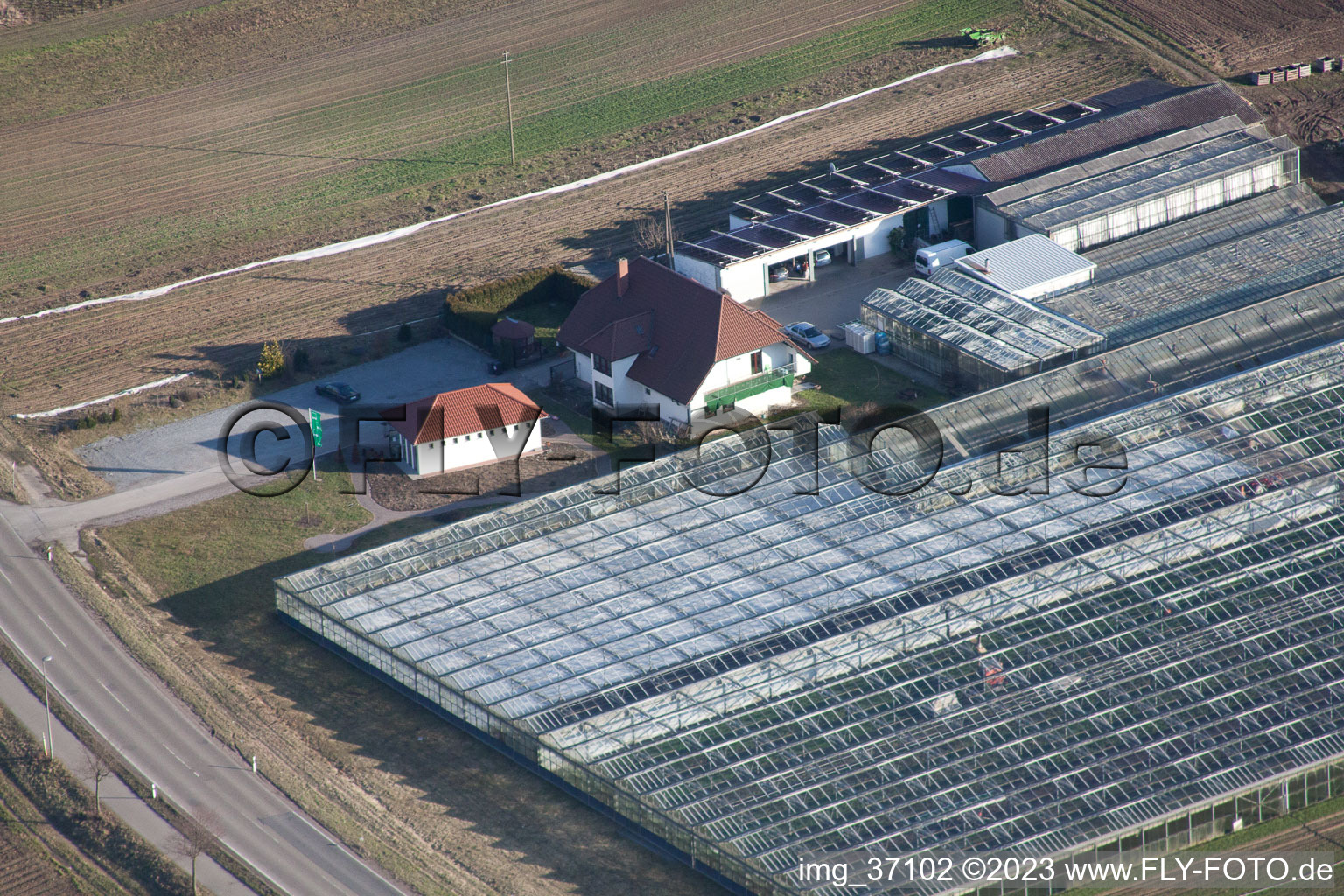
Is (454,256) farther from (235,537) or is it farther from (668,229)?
(235,537)

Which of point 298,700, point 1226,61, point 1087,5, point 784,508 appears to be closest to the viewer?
point 298,700

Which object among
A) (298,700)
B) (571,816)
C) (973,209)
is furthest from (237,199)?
(571,816)

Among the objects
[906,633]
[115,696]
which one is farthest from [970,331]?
[115,696]

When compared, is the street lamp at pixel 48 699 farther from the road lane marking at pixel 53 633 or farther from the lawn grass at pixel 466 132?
the lawn grass at pixel 466 132

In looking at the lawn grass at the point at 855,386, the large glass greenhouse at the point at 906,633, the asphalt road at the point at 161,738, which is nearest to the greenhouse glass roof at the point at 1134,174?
the lawn grass at the point at 855,386

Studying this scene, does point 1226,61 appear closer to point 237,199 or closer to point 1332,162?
point 1332,162

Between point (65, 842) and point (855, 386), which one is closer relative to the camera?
point (65, 842)

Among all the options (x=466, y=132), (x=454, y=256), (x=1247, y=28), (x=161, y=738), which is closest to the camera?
(x=161, y=738)
